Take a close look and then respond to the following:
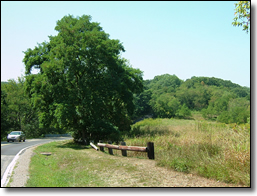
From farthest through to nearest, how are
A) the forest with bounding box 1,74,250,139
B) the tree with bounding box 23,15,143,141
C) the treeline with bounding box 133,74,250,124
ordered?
the treeline with bounding box 133,74,250,124
the forest with bounding box 1,74,250,139
the tree with bounding box 23,15,143,141

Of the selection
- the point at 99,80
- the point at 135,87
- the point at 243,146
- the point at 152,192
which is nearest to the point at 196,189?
the point at 152,192

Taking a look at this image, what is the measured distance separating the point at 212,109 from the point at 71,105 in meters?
61.7

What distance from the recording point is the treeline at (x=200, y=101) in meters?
65.6

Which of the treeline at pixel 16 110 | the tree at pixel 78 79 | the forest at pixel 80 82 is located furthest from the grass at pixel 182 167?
the treeline at pixel 16 110

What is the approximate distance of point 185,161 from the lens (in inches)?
335

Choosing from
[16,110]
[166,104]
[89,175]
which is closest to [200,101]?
[166,104]

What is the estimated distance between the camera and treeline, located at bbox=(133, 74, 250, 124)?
215ft

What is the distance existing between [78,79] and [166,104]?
219 feet

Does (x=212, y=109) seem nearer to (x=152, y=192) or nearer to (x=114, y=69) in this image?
(x=114, y=69)

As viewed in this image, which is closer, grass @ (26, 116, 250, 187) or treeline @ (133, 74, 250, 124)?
grass @ (26, 116, 250, 187)

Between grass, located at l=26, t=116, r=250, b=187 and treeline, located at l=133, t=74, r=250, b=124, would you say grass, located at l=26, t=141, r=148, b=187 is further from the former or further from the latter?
treeline, located at l=133, t=74, r=250, b=124

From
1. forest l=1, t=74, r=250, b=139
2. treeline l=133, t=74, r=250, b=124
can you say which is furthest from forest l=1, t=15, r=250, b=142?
treeline l=133, t=74, r=250, b=124

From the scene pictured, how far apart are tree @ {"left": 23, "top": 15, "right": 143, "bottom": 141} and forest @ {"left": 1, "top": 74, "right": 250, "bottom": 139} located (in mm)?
2660

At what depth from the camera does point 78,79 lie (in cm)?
2336
